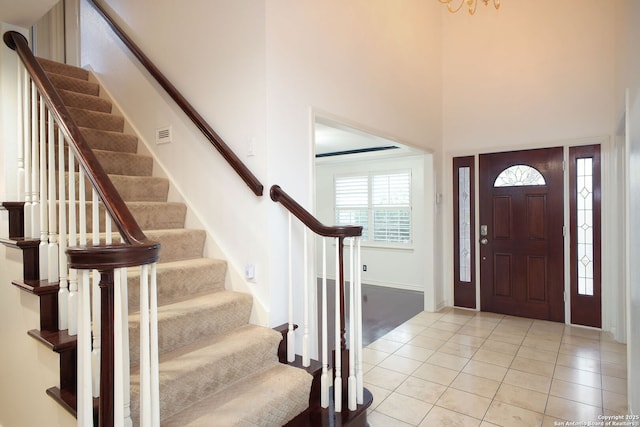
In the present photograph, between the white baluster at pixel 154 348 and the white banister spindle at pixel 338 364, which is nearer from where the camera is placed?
the white baluster at pixel 154 348

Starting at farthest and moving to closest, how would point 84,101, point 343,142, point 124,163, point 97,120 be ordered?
point 343,142 < point 84,101 < point 97,120 < point 124,163

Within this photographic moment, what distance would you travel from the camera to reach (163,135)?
10.0 ft

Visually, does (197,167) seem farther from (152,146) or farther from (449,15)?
(449,15)

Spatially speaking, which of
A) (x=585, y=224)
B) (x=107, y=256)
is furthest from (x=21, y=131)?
(x=585, y=224)

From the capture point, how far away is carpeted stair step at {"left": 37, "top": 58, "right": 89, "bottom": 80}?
138 inches

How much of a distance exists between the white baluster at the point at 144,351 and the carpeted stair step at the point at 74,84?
3254 millimetres

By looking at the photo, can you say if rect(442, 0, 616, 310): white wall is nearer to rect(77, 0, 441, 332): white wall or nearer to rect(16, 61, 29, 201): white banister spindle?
rect(77, 0, 441, 332): white wall

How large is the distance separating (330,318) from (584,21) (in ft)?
14.7

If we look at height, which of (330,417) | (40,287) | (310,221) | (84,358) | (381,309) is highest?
(310,221)

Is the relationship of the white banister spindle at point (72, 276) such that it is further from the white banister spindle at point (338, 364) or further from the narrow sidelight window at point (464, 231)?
the narrow sidelight window at point (464, 231)

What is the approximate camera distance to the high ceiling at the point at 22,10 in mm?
2066

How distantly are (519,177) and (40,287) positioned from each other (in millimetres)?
4761

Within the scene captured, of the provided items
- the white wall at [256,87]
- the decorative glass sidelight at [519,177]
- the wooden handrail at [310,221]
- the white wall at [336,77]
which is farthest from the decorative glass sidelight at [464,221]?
the wooden handrail at [310,221]

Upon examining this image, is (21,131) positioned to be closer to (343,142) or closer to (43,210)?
(43,210)
